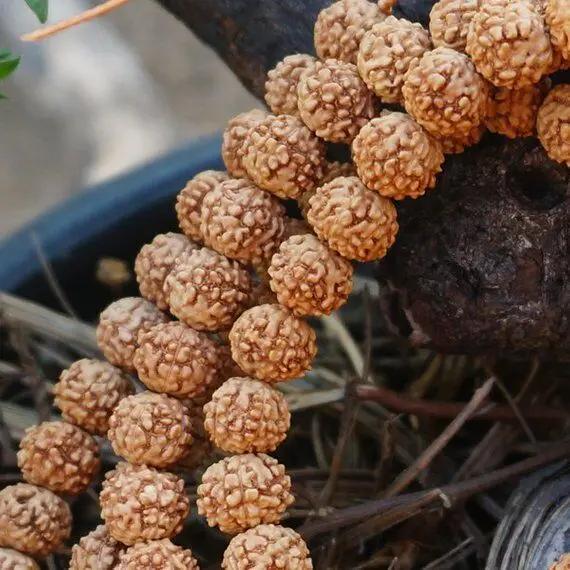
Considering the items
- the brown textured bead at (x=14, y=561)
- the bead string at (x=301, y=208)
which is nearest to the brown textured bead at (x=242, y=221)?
the bead string at (x=301, y=208)

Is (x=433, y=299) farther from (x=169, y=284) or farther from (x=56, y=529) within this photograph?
(x=56, y=529)

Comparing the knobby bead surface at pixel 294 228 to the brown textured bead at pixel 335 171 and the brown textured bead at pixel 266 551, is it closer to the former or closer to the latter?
the brown textured bead at pixel 335 171

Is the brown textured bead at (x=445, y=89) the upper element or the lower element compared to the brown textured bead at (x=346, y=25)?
lower

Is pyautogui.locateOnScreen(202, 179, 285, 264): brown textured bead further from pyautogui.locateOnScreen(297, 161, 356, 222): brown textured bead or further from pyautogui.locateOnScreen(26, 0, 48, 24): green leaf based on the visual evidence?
pyautogui.locateOnScreen(26, 0, 48, 24): green leaf

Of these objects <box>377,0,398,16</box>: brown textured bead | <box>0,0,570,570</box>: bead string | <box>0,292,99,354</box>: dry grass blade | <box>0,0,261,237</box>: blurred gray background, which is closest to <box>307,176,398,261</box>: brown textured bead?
<box>0,0,570,570</box>: bead string

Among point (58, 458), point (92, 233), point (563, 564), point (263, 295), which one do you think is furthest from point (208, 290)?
point (92, 233)

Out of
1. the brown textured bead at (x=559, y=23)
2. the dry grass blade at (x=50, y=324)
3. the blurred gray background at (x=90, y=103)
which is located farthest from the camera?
the blurred gray background at (x=90, y=103)

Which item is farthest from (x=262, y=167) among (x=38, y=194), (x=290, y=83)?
(x=38, y=194)
